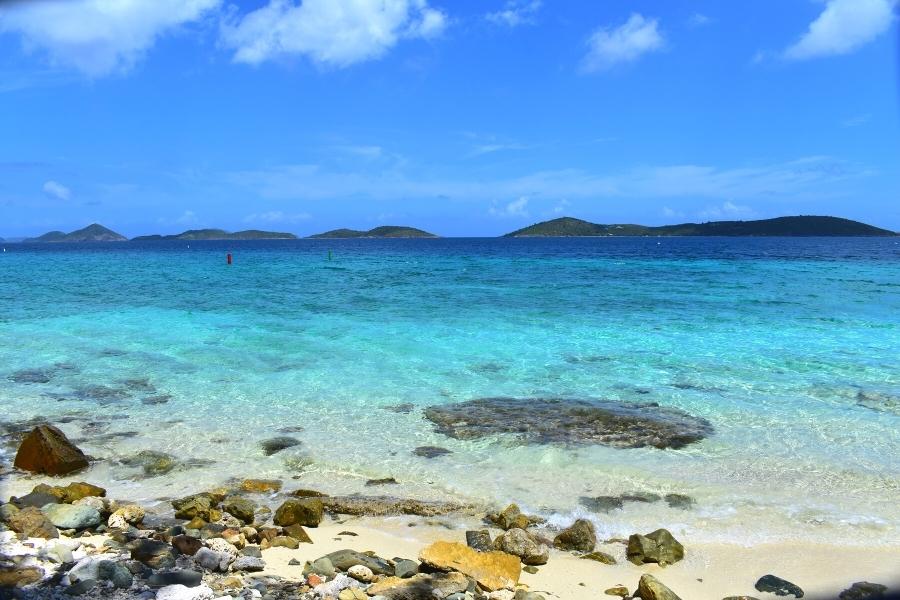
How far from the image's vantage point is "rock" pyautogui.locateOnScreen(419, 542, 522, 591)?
14.9ft

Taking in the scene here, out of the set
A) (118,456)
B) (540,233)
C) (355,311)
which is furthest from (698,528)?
(540,233)

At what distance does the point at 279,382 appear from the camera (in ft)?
37.1

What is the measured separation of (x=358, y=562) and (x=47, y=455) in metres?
4.37

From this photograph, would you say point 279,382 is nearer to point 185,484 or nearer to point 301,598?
point 185,484

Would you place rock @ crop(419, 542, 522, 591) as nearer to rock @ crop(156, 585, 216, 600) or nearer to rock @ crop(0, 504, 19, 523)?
rock @ crop(156, 585, 216, 600)

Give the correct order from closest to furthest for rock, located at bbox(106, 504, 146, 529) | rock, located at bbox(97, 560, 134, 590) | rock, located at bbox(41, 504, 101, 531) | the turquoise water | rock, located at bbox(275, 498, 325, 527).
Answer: rock, located at bbox(97, 560, 134, 590) < rock, located at bbox(41, 504, 101, 531) < rock, located at bbox(106, 504, 146, 529) < rock, located at bbox(275, 498, 325, 527) < the turquoise water

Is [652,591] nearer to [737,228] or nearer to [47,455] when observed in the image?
[47,455]

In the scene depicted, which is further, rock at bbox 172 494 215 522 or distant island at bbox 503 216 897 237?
distant island at bbox 503 216 897 237

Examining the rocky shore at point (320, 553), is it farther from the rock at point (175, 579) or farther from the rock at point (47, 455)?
the rock at point (47, 455)

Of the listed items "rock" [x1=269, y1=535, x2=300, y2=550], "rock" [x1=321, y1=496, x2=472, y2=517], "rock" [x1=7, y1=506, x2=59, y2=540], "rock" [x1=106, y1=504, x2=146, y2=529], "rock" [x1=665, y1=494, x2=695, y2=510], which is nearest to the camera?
"rock" [x1=7, y1=506, x2=59, y2=540]

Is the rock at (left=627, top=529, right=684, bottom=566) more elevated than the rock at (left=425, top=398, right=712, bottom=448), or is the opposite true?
the rock at (left=425, top=398, right=712, bottom=448)

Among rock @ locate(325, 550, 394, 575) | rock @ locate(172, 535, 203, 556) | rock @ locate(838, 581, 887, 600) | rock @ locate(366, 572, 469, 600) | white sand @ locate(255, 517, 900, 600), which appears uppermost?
rock @ locate(172, 535, 203, 556)

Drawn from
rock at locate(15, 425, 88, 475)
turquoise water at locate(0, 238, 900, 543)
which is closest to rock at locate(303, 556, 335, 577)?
turquoise water at locate(0, 238, 900, 543)

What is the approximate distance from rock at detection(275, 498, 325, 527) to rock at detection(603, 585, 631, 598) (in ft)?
8.56
